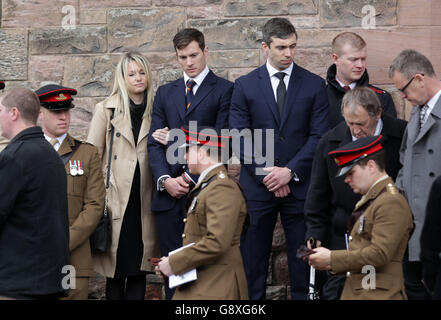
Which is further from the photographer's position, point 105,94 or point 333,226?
point 105,94

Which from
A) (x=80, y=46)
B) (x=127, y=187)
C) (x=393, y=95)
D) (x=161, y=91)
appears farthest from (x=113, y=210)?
(x=393, y=95)

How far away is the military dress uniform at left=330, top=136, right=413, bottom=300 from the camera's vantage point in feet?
15.4

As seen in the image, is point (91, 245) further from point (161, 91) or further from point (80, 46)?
point (80, 46)

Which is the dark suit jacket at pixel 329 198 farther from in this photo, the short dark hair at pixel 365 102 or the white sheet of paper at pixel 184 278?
the white sheet of paper at pixel 184 278

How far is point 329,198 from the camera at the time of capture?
5949 millimetres

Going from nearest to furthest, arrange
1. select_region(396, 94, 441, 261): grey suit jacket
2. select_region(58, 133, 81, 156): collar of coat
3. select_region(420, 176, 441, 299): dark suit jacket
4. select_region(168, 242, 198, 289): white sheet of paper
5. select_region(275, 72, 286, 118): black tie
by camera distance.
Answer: select_region(420, 176, 441, 299): dark suit jacket → select_region(168, 242, 198, 289): white sheet of paper → select_region(396, 94, 441, 261): grey suit jacket → select_region(58, 133, 81, 156): collar of coat → select_region(275, 72, 286, 118): black tie

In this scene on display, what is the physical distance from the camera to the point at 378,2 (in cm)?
762

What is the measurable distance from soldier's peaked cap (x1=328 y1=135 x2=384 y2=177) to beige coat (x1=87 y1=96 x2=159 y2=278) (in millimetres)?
2348

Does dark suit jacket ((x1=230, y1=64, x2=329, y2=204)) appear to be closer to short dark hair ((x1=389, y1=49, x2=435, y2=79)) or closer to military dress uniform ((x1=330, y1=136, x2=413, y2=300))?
short dark hair ((x1=389, y1=49, x2=435, y2=79))

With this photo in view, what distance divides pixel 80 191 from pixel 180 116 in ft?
3.43

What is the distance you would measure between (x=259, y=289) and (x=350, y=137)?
1.40 meters

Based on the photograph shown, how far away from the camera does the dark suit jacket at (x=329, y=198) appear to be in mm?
5750

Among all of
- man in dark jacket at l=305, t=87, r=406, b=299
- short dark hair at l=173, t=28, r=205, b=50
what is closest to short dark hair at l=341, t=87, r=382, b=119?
man in dark jacket at l=305, t=87, r=406, b=299

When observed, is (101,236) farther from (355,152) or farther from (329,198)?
(355,152)
